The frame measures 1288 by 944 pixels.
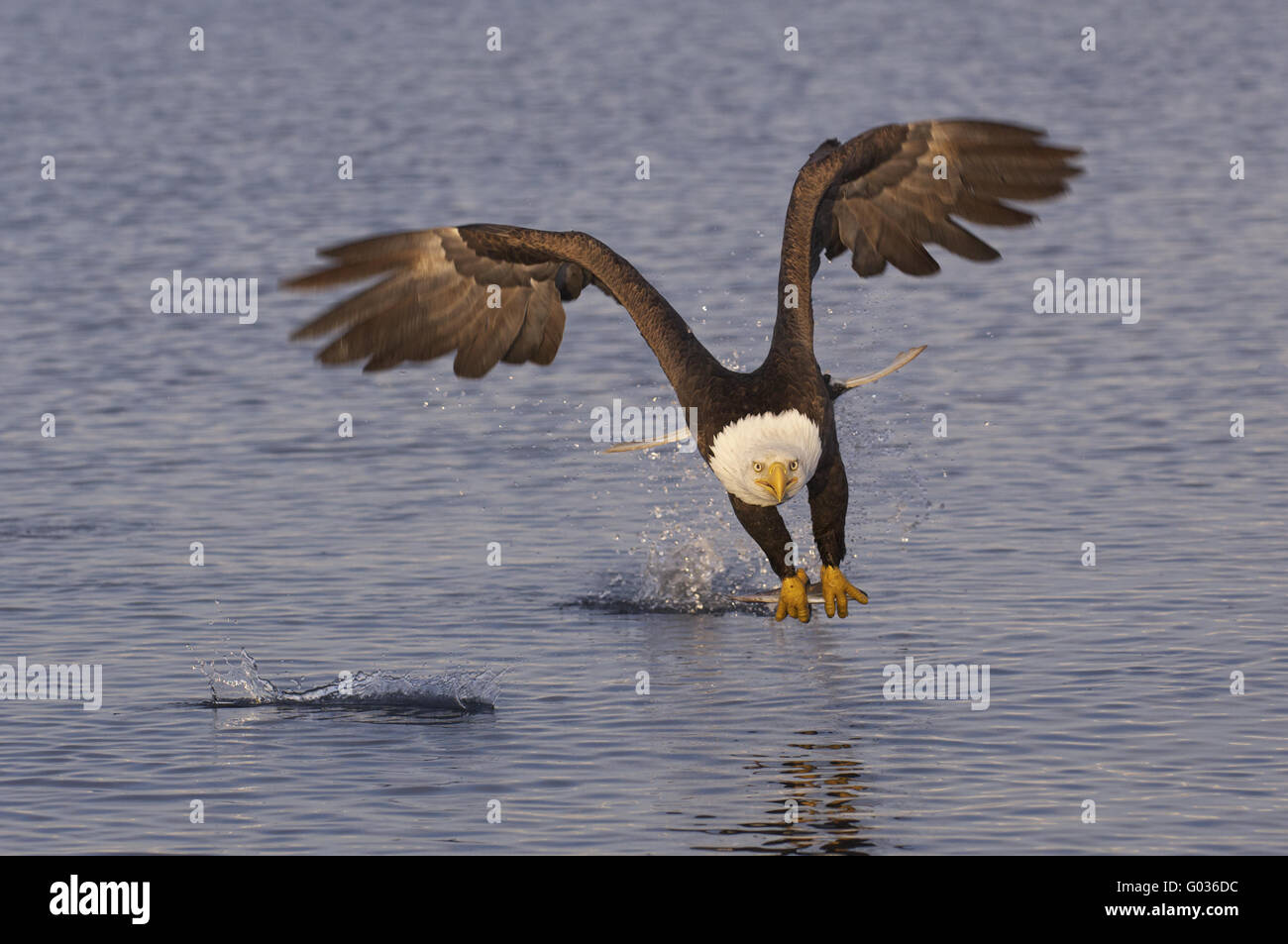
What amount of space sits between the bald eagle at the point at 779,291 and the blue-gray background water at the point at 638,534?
6.18 feet

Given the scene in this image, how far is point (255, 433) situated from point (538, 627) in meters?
6.88

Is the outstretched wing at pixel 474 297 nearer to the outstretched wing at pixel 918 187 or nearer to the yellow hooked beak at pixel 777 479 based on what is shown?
the outstretched wing at pixel 918 187

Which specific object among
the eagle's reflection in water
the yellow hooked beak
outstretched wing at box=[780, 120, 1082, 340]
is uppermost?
outstretched wing at box=[780, 120, 1082, 340]

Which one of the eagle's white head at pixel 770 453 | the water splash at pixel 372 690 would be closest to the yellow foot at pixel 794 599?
the eagle's white head at pixel 770 453

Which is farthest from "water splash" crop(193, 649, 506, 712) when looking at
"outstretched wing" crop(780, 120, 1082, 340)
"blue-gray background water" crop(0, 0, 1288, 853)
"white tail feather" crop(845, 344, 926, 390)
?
"outstretched wing" crop(780, 120, 1082, 340)

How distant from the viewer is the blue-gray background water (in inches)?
497

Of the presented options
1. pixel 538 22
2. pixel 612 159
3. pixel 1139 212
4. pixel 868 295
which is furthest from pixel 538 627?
pixel 538 22

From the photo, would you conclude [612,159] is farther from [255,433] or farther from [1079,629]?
[1079,629]

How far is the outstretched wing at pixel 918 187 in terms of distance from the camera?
39.7ft

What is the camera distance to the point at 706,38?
56719 millimetres

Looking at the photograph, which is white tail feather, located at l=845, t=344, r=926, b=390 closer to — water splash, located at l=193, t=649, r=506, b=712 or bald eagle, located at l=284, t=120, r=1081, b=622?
bald eagle, located at l=284, t=120, r=1081, b=622

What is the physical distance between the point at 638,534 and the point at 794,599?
672 cm

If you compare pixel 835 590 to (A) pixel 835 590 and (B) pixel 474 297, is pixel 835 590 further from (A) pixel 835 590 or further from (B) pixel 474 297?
(B) pixel 474 297

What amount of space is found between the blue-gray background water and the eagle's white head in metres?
1.87
